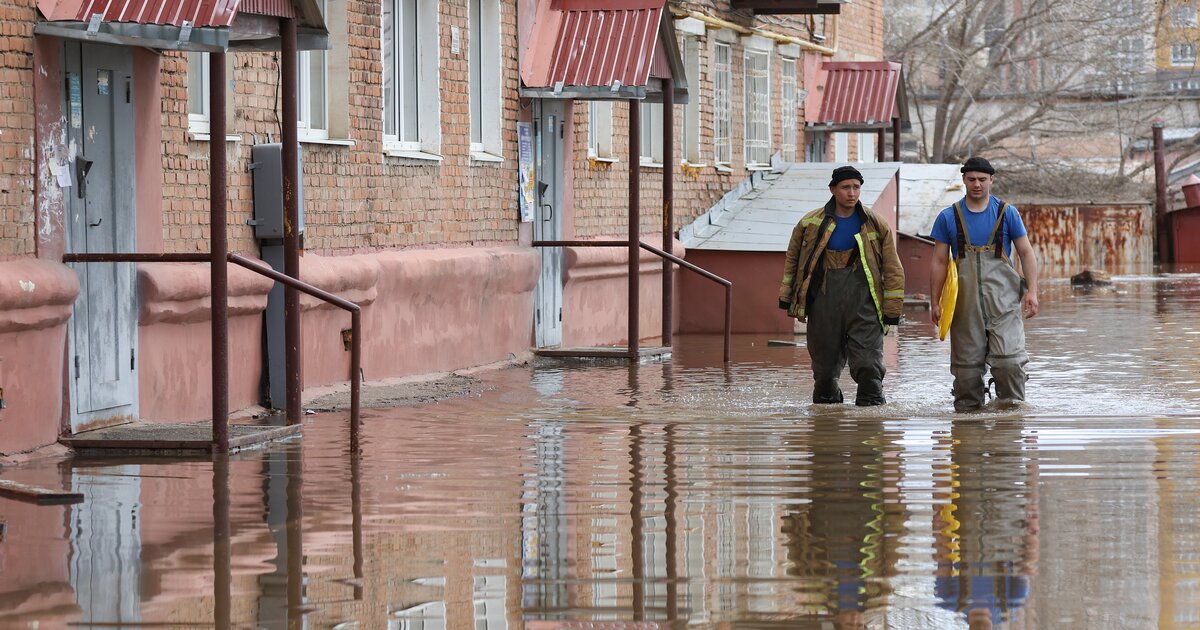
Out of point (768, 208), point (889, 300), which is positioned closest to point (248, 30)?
point (889, 300)

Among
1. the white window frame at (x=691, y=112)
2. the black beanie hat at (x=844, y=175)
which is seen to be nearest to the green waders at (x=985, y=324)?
the black beanie hat at (x=844, y=175)

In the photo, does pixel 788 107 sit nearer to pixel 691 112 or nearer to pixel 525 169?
pixel 691 112

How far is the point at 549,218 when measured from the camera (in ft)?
62.4

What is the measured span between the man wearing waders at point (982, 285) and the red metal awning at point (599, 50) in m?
5.26

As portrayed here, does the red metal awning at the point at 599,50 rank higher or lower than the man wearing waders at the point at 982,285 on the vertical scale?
higher

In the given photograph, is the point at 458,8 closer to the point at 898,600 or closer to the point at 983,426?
the point at 983,426

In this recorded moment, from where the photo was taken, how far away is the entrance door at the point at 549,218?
18.6 m

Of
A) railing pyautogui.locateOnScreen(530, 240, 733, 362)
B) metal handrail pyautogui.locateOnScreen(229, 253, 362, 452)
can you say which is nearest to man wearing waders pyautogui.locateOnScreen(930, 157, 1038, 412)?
metal handrail pyautogui.locateOnScreen(229, 253, 362, 452)

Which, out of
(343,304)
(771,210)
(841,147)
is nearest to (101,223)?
(343,304)

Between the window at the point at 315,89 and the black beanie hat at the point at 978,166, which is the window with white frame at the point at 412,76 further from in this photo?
the black beanie hat at the point at 978,166

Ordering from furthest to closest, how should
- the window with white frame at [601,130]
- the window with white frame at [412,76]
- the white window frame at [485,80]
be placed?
the window with white frame at [601,130]
the white window frame at [485,80]
the window with white frame at [412,76]

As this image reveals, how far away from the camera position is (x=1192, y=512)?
8.04 meters

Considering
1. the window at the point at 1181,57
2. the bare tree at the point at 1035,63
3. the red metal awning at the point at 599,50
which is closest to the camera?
the red metal awning at the point at 599,50

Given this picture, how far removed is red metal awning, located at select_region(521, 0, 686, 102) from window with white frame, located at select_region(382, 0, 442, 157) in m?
1.60
